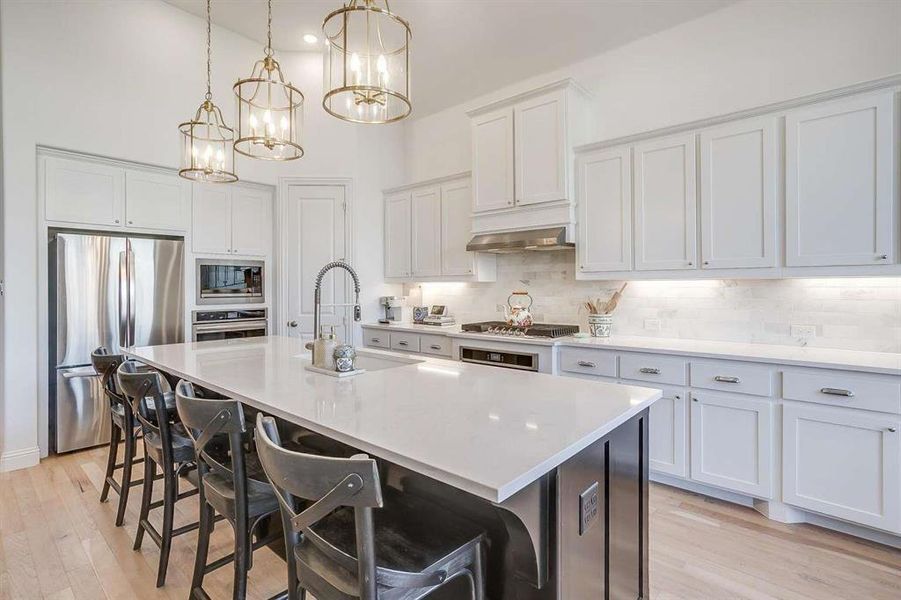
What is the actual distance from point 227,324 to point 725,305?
4311 mm

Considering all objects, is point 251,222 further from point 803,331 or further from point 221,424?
point 803,331

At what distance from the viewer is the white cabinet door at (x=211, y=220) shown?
4.20 m

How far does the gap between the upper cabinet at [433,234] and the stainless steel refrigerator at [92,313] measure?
226 cm

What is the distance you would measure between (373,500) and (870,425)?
263cm

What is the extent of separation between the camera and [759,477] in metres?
2.56

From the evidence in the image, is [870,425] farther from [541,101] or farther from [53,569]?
[53,569]

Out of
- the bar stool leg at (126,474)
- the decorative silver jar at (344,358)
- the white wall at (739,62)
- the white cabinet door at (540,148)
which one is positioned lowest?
the bar stool leg at (126,474)

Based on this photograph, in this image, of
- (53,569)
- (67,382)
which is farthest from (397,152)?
(53,569)

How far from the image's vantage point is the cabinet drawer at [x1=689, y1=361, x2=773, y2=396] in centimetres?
254

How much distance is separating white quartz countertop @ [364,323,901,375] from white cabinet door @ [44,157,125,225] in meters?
3.34

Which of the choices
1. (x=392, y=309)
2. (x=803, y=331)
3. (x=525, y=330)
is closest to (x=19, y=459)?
(x=392, y=309)

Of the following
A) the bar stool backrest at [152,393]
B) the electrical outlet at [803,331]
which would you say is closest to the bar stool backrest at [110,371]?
the bar stool backrest at [152,393]

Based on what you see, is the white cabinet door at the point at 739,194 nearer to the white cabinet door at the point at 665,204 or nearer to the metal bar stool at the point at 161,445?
the white cabinet door at the point at 665,204

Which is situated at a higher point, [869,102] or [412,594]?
[869,102]
